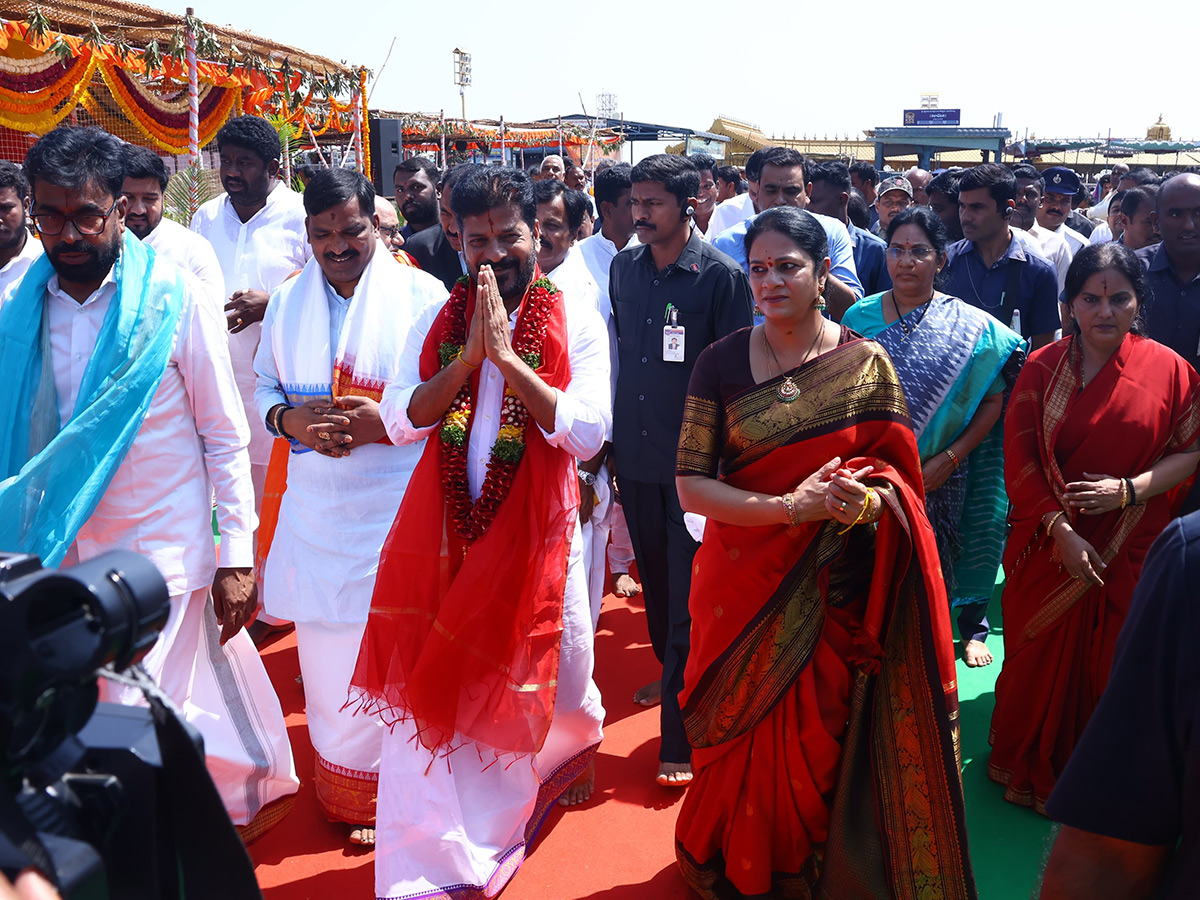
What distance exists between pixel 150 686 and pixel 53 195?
84.9 inches

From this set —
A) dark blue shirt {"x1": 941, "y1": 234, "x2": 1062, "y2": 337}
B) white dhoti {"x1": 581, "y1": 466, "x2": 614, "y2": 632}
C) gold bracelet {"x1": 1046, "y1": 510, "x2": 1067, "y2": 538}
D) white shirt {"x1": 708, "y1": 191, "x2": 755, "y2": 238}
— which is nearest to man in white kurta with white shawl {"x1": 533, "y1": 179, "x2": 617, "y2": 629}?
white dhoti {"x1": 581, "y1": 466, "x2": 614, "y2": 632}

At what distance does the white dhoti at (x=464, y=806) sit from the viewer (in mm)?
2855

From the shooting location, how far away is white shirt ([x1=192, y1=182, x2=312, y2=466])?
4.77 meters

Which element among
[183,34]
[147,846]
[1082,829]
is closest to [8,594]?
[147,846]

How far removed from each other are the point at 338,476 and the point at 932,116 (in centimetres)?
5367

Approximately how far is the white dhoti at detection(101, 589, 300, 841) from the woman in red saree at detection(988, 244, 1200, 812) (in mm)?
2494

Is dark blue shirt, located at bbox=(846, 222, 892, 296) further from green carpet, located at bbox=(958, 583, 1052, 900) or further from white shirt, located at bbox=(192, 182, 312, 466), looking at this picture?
white shirt, located at bbox=(192, 182, 312, 466)

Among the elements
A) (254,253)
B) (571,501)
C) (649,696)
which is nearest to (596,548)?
(649,696)

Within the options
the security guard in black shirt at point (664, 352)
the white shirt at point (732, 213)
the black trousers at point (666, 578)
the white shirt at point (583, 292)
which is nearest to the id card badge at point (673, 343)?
the security guard in black shirt at point (664, 352)

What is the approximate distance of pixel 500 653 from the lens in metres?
2.91

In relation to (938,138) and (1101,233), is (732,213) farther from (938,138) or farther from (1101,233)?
(938,138)

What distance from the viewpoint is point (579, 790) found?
3465 millimetres

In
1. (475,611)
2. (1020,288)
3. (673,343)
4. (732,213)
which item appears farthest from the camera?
(732,213)

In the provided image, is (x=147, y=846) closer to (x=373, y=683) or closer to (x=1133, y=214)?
(x=373, y=683)
